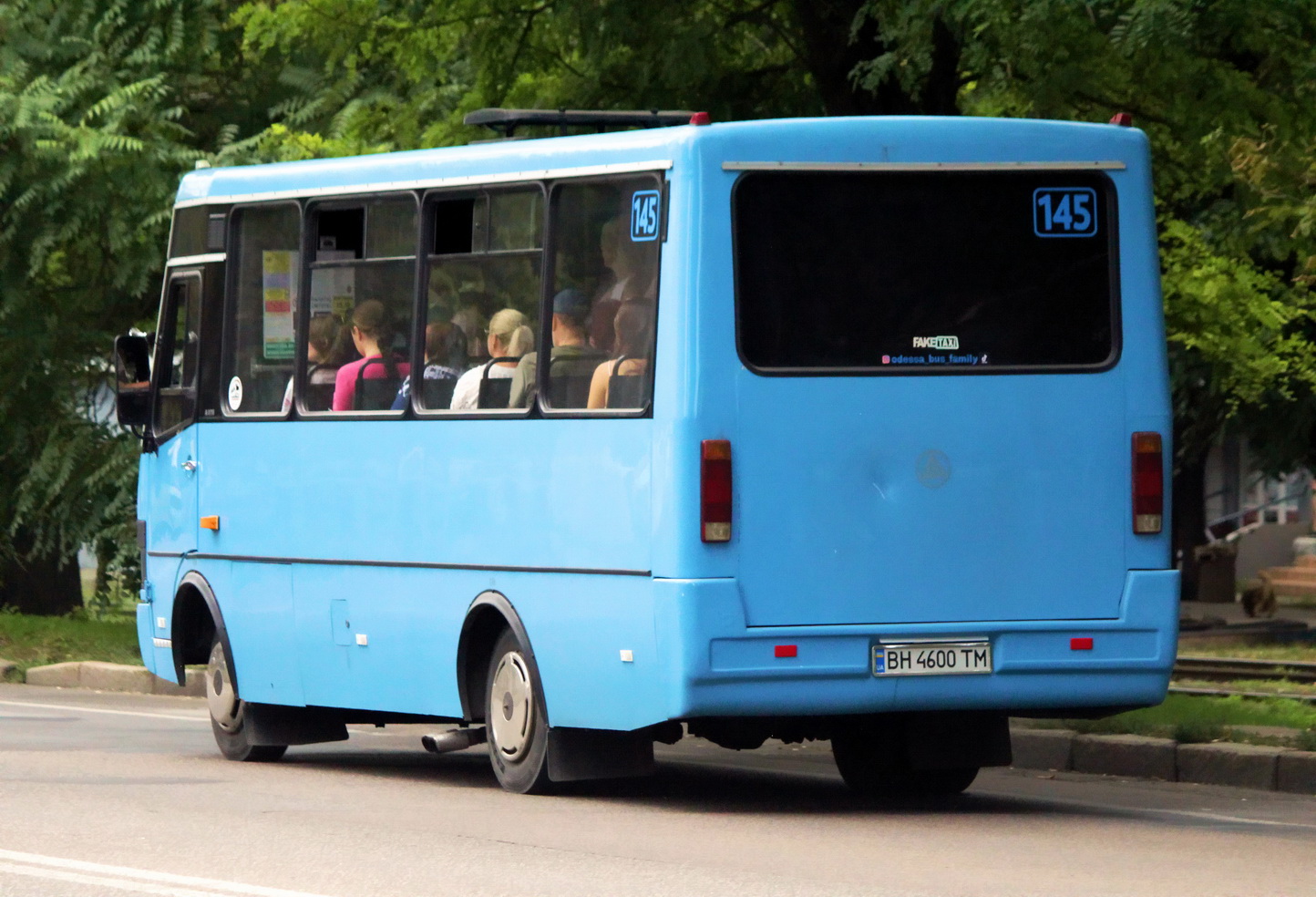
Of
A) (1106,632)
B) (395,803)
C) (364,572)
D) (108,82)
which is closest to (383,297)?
(364,572)

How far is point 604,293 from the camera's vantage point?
1123 cm

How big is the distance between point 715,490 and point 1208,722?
4.71m

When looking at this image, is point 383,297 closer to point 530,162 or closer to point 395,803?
point 530,162

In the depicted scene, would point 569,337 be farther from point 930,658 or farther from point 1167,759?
point 1167,759

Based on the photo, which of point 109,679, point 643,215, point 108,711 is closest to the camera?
point 643,215

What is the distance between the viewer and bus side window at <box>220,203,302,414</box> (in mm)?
13383

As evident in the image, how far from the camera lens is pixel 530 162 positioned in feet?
38.3

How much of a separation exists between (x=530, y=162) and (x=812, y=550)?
2.28 meters

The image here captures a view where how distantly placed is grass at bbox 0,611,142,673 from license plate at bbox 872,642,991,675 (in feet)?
36.2

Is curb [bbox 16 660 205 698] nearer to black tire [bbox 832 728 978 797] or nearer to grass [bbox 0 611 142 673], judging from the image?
grass [bbox 0 611 142 673]

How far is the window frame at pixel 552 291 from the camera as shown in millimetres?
10828

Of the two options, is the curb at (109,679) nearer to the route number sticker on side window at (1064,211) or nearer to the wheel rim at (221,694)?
the wheel rim at (221,694)

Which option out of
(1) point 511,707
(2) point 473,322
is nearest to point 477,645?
(1) point 511,707

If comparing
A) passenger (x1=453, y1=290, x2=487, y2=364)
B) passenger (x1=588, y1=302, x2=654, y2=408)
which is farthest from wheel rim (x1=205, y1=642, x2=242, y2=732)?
passenger (x1=588, y1=302, x2=654, y2=408)
